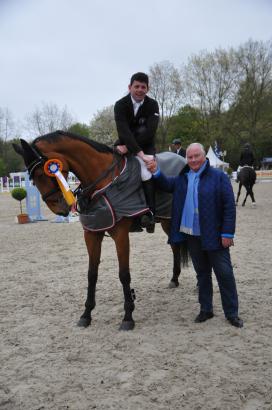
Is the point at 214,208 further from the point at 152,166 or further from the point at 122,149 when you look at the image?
the point at 122,149

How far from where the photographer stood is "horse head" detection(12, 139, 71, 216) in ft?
11.8

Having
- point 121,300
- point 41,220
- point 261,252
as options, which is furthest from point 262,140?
point 121,300

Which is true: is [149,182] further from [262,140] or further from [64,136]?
[262,140]

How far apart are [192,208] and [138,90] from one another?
133 cm

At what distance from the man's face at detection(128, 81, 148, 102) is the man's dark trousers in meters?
1.56

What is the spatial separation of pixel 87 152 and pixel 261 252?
15.0 ft

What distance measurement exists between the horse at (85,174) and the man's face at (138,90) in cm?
61

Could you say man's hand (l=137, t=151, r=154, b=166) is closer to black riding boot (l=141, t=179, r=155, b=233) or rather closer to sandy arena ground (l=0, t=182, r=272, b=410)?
black riding boot (l=141, t=179, r=155, b=233)

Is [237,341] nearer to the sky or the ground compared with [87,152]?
nearer to the ground

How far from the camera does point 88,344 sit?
3.64 meters

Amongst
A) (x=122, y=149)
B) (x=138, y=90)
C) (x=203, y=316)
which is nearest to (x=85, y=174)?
(x=122, y=149)

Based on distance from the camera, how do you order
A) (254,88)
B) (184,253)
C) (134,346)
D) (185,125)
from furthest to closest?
(185,125) → (254,88) → (184,253) → (134,346)

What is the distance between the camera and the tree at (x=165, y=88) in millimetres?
48312

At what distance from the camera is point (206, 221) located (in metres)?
3.86
